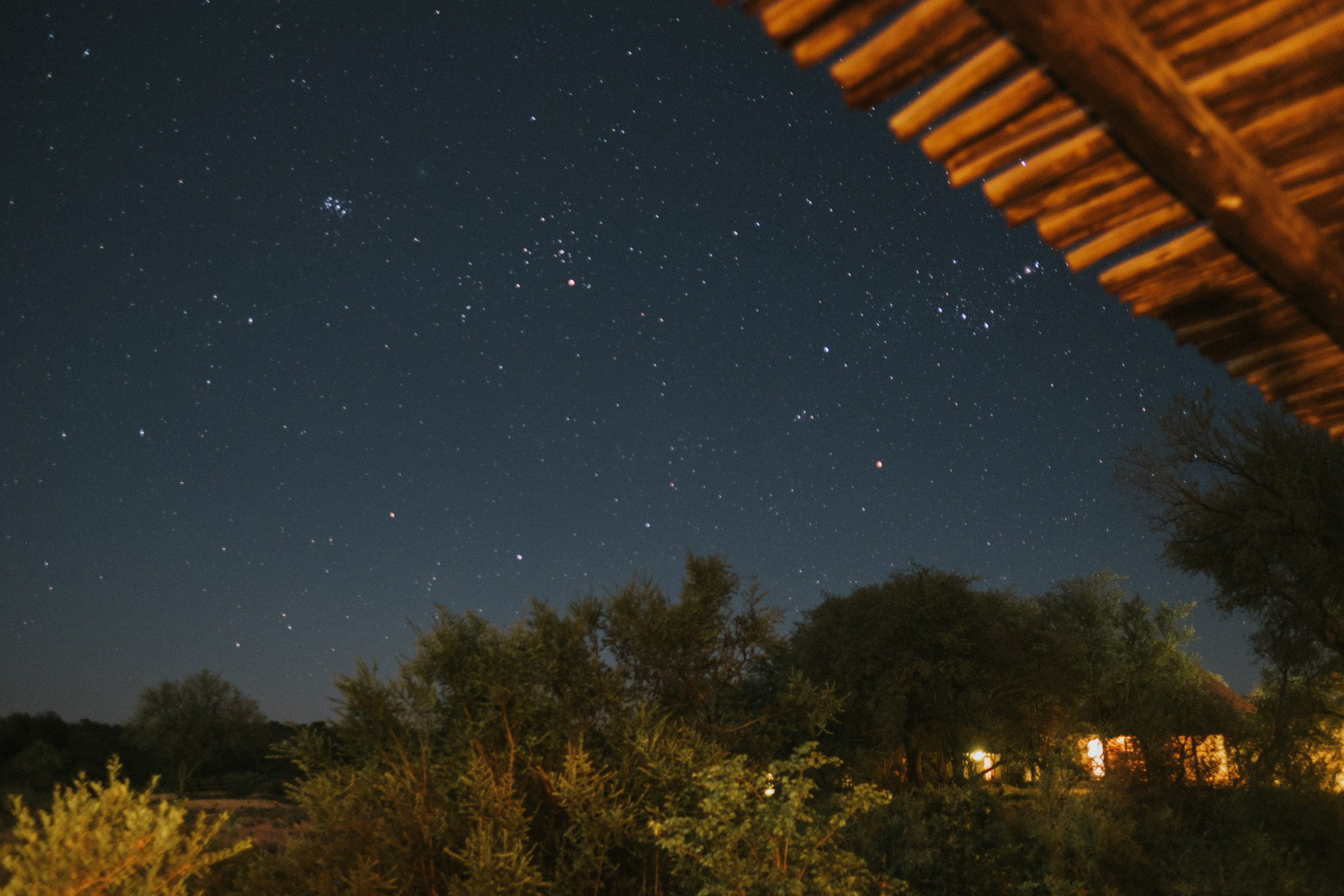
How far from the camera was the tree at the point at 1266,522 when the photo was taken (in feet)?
34.9

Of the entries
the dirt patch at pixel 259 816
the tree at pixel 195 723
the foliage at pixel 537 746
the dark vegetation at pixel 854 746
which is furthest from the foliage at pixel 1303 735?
the tree at pixel 195 723

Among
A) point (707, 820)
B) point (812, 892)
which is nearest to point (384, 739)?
point (707, 820)

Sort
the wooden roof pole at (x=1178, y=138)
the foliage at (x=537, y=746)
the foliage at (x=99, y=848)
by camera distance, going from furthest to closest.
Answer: the foliage at (x=537, y=746)
the foliage at (x=99, y=848)
the wooden roof pole at (x=1178, y=138)

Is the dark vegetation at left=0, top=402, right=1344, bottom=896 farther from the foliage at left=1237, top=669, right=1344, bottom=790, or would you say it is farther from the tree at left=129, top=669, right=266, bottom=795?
the tree at left=129, top=669, right=266, bottom=795

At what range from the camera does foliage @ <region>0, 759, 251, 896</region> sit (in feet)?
11.0

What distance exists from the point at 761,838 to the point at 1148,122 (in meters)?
6.83

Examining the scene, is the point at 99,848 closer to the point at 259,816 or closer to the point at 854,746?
the point at 259,816

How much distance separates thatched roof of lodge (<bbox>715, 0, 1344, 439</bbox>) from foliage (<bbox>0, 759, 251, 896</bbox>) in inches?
171

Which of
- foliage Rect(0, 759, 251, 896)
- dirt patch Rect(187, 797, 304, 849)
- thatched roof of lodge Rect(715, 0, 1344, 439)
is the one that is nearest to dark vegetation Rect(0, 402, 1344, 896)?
foliage Rect(0, 759, 251, 896)

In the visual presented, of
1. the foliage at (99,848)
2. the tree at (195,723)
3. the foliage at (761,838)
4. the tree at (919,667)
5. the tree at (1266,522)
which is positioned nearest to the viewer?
the foliage at (99,848)

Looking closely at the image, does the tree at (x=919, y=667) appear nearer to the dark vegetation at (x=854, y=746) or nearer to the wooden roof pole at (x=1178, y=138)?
the dark vegetation at (x=854, y=746)

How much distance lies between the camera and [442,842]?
687 cm

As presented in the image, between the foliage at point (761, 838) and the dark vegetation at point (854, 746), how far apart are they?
1.4 inches

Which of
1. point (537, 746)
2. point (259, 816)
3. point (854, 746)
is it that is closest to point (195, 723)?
point (259, 816)
